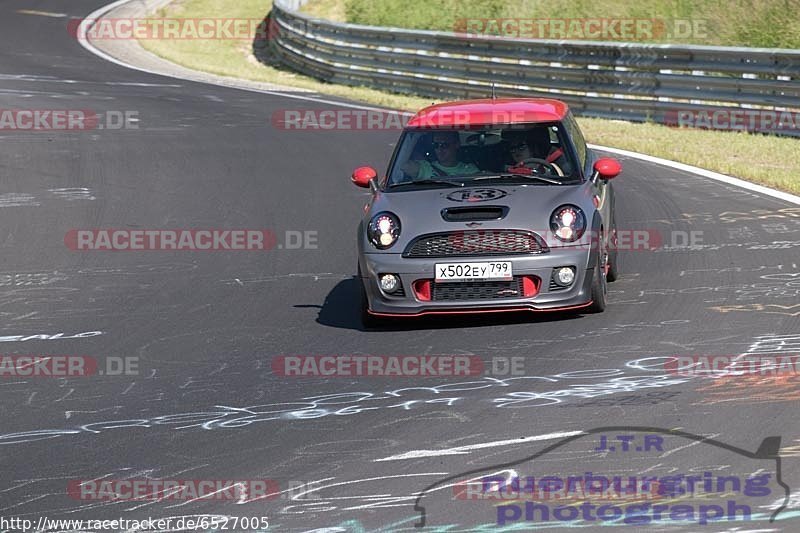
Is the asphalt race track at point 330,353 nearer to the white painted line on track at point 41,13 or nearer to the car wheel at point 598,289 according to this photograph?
the car wheel at point 598,289

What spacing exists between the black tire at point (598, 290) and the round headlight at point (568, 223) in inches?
9.1

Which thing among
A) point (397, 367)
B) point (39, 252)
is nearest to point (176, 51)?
point (39, 252)

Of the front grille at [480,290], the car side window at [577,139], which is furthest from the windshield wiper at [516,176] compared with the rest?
→ the front grille at [480,290]

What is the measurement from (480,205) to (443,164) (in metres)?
0.89

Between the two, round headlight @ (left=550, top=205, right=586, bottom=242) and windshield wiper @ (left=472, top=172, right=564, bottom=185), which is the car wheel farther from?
windshield wiper @ (left=472, top=172, right=564, bottom=185)

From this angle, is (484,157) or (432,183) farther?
(484,157)

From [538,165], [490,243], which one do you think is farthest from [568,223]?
[538,165]

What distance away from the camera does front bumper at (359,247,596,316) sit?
852 cm

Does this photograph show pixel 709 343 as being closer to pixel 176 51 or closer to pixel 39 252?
pixel 39 252

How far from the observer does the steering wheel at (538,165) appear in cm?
940

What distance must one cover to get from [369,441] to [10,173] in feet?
35.9

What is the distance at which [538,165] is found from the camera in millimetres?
9445

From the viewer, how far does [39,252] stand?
12016mm

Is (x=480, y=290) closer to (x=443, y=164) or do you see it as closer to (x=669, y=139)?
(x=443, y=164)
